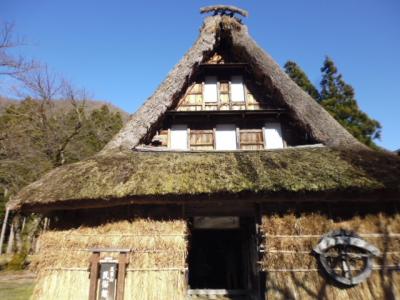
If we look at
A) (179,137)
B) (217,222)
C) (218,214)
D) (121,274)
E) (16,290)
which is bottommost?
(16,290)

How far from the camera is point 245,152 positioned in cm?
795

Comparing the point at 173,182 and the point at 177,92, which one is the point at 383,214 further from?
the point at 177,92

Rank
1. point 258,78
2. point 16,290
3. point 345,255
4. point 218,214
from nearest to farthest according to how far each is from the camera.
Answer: point 345,255 < point 218,214 < point 258,78 < point 16,290

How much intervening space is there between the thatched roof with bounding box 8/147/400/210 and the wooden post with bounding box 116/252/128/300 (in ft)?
4.26

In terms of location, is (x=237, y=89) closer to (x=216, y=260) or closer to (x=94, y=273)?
(x=216, y=260)

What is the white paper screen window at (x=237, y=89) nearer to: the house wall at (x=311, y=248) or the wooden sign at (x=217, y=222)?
the wooden sign at (x=217, y=222)

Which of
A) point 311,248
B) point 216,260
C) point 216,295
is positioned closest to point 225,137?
point 311,248

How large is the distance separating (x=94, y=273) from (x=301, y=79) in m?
22.2

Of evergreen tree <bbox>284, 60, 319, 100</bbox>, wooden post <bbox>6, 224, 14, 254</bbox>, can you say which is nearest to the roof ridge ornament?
evergreen tree <bbox>284, 60, 319, 100</bbox>

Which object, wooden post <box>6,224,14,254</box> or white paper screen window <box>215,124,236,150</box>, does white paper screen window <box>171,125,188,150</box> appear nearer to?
white paper screen window <box>215,124,236,150</box>

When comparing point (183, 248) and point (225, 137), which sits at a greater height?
point (225, 137)

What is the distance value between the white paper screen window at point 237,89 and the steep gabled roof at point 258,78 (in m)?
0.70

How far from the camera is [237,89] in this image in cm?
992

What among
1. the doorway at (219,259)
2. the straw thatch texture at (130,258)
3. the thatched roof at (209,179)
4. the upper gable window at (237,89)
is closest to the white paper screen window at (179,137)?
the thatched roof at (209,179)
